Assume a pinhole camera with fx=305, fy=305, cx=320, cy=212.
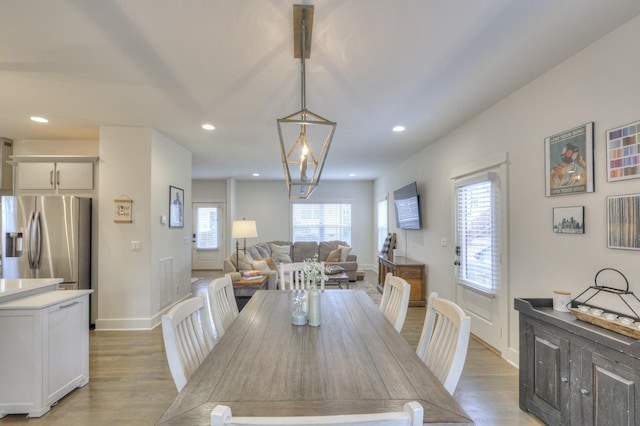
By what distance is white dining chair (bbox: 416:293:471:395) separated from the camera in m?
1.27

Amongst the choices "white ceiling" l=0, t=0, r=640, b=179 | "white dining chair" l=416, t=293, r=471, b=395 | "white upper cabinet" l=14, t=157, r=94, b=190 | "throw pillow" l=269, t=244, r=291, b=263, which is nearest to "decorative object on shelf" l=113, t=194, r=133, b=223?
"white upper cabinet" l=14, t=157, r=94, b=190

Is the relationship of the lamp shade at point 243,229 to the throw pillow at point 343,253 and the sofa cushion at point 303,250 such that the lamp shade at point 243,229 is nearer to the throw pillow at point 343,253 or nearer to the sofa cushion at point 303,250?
the throw pillow at point 343,253

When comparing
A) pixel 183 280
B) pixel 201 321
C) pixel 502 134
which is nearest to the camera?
pixel 201 321

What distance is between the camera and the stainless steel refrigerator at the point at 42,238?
374 cm

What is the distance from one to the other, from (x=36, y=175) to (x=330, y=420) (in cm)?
538

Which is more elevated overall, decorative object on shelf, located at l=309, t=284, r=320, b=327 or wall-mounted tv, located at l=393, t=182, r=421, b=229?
wall-mounted tv, located at l=393, t=182, r=421, b=229

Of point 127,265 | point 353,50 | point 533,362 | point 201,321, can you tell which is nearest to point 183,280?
point 127,265

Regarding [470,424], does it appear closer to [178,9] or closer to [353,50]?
[353,50]

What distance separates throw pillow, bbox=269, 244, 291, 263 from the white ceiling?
4195 millimetres

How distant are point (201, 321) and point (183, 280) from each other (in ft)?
12.5

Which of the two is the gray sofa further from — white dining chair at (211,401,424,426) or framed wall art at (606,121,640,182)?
white dining chair at (211,401,424,426)

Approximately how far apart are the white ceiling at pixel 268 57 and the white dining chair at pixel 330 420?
1.94 metres

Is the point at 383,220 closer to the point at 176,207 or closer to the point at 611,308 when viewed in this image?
the point at 176,207

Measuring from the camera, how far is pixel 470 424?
3.01 ft
